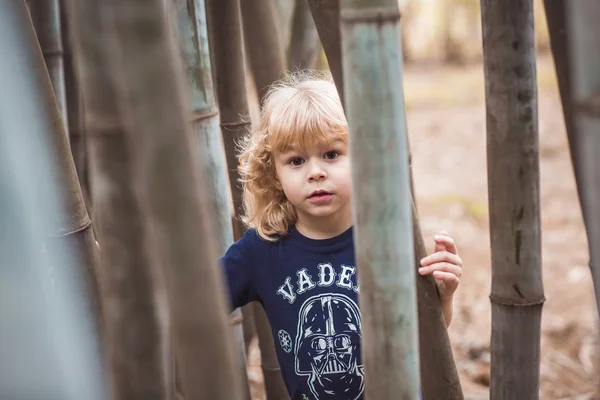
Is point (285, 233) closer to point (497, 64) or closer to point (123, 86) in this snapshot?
point (497, 64)

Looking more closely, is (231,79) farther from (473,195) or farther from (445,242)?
(473,195)

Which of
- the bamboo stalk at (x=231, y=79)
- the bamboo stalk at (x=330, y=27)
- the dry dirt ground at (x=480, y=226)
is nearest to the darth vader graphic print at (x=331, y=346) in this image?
the bamboo stalk at (x=231, y=79)

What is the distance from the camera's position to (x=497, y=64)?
0.83m

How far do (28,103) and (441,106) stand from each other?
451 centimetres

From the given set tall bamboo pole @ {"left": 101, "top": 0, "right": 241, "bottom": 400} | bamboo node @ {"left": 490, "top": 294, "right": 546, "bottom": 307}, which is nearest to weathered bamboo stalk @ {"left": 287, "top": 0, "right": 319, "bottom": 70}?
bamboo node @ {"left": 490, "top": 294, "right": 546, "bottom": 307}

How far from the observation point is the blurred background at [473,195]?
2121 millimetres

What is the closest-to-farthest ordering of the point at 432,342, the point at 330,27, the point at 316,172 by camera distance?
the point at 330,27
the point at 432,342
the point at 316,172

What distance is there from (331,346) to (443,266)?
0.72 feet

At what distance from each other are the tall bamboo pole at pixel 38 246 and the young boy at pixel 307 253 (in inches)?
11.4

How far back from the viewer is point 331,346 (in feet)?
3.39

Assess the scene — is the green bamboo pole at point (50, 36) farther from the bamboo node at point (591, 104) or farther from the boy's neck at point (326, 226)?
the bamboo node at point (591, 104)

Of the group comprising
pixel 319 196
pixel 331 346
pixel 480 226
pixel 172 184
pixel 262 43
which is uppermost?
pixel 262 43

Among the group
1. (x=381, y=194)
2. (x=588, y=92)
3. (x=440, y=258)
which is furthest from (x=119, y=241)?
(x=440, y=258)

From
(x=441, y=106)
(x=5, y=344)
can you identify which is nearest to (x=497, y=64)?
(x=5, y=344)
